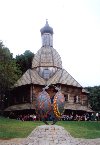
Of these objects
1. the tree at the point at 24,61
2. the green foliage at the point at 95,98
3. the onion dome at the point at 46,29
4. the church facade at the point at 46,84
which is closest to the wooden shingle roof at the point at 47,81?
the church facade at the point at 46,84

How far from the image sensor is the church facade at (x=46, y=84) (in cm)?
5316

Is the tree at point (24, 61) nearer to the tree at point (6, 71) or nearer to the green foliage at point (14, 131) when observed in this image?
the tree at point (6, 71)

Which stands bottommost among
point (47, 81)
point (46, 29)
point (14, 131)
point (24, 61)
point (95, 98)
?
point (14, 131)

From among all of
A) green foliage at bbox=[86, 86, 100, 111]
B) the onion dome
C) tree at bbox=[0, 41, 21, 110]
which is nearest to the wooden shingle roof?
tree at bbox=[0, 41, 21, 110]

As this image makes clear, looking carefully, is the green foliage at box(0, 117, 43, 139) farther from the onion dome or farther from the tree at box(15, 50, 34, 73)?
the tree at box(15, 50, 34, 73)

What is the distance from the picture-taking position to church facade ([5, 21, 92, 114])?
53.2 metres

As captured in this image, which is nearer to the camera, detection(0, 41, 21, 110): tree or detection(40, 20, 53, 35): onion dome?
detection(0, 41, 21, 110): tree

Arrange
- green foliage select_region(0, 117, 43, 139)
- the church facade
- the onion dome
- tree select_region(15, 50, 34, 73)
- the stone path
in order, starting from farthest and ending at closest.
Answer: tree select_region(15, 50, 34, 73), the onion dome, the church facade, green foliage select_region(0, 117, 43, 139), the stone path

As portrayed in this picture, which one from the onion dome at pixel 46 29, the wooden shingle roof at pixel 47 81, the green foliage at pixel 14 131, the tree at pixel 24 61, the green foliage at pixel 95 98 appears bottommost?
the green foliage at pixel 14 131

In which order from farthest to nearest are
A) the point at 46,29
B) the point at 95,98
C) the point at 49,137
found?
the point at 95,98 → the point at 46,29 → the point at 49,137

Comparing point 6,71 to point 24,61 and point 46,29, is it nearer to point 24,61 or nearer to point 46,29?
point 46,29

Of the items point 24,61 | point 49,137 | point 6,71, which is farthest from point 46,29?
point 49,137

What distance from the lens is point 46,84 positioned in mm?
54531

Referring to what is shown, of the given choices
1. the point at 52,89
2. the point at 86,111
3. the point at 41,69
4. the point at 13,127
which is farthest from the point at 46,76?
the point at 13,127
